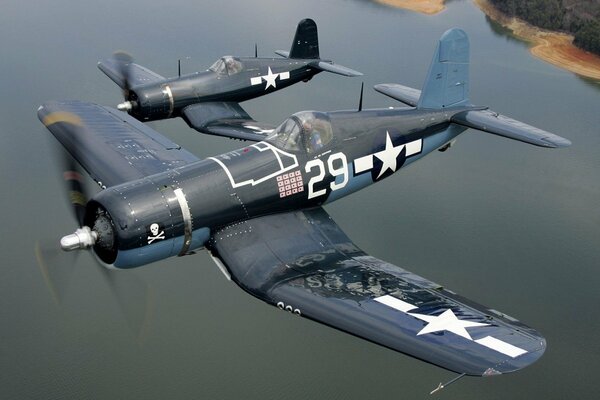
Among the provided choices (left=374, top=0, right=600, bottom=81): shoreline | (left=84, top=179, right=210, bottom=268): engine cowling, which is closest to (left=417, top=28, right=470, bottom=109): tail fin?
(left=84, top=179, right=210, bottom=268): engine cowling

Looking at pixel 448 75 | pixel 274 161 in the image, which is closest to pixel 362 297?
pixel 274 161

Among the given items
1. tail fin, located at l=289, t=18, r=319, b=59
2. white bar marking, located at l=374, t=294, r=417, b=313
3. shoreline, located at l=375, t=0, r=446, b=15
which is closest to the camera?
white bar marking, located at l=374, t=294, r=417, b=313

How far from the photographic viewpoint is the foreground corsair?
8.56 metres

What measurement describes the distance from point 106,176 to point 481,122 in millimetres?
7826

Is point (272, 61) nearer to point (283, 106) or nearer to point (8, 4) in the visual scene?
point (283, 106)

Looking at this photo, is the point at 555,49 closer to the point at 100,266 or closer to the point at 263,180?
the point at 263,180

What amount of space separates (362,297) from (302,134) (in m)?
3.42

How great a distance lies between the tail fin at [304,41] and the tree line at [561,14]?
20736mm

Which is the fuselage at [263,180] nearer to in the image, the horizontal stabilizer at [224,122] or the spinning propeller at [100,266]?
the spinning propeller at [100,266]

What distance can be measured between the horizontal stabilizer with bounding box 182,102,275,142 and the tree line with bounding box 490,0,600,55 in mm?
24893

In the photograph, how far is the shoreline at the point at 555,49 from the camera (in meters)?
33.2

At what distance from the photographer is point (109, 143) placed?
44.0 ft

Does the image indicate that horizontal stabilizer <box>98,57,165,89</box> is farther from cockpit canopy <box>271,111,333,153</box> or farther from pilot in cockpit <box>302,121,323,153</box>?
pilot in cockpit <box>302,121,323,153</box>

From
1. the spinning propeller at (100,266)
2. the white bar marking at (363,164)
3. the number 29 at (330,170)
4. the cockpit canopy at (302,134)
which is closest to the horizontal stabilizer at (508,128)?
the white bar marking at (363,164)
